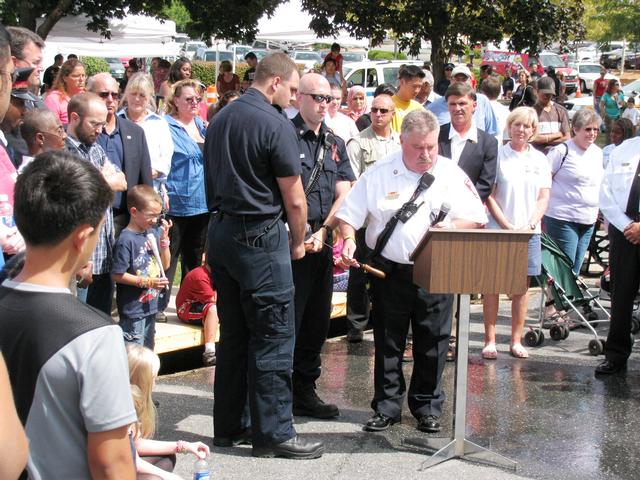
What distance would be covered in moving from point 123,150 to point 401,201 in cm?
215

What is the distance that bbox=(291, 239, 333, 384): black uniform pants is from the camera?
655cm

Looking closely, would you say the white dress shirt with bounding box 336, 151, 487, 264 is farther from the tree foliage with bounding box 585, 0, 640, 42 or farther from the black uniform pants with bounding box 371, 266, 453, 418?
the tree foliage with bounding box 585, 0, 640, 42

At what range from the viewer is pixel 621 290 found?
7688mm

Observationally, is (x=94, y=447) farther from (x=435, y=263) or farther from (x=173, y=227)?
(x=173, y=227)

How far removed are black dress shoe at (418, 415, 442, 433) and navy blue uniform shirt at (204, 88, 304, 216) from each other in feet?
5.73

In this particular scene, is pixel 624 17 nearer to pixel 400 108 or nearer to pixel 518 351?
pixel 400 108

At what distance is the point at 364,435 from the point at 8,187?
2972 mm

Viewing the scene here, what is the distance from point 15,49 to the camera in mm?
6359

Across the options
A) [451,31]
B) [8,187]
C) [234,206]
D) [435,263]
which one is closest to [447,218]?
[435,263]

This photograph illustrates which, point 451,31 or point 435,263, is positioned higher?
point 451,31

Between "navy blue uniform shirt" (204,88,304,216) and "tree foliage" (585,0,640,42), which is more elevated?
"tree foliage" (585,0,640,42)

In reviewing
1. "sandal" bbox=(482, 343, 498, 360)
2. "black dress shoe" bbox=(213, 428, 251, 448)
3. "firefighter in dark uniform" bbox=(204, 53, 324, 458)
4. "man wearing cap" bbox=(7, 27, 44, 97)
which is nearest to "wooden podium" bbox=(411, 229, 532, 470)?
"firefighter in dark uniform" bbox=(204, 53, 324, 458)

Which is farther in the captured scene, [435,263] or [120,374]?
[435,263]

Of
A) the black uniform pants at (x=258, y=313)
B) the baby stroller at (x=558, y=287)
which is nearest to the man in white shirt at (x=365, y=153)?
the baby stroller at (x=558, y=287)
